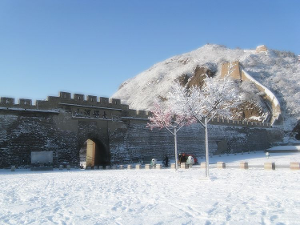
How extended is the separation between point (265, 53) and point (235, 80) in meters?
18.2

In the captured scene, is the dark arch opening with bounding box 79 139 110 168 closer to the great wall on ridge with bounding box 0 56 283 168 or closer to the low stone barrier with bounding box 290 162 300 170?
the great wall on ridge with bounding box 0 56 283 168

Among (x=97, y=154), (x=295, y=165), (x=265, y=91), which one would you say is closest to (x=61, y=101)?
(x=97, y=154)

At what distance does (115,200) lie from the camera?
7.32 meters

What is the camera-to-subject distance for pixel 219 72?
185ft

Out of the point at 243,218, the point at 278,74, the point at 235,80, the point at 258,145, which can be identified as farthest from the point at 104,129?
the point at 278,74

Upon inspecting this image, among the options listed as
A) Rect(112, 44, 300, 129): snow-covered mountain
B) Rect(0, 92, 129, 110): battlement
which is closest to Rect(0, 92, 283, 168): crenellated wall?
Rect(0, 92, 129, 110): battlement

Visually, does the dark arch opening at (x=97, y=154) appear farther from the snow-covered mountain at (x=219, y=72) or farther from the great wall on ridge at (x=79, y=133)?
the snow-covered mountain at (x=219, y=72)

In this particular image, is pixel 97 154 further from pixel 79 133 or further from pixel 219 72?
pixel 219 72

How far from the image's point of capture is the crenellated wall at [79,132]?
18.8 metres

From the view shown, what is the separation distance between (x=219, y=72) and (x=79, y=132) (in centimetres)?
4005

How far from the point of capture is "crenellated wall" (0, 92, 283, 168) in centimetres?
1885

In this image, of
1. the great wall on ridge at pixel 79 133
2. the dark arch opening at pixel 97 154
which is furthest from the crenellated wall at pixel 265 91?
the dark arch opening at pixel 97 154

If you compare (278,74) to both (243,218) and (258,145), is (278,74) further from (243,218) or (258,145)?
(243,218)

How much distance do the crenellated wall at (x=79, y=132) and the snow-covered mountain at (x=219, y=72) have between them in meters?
23.6
